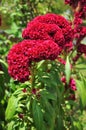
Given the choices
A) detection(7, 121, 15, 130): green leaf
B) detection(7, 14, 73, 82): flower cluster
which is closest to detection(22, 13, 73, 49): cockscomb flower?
detection(7, 14, 73, 82): flower cluster

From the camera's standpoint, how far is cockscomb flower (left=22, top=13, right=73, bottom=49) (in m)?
2.65

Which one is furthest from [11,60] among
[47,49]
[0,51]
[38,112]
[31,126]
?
[0,51]

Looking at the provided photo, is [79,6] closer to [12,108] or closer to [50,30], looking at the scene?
[50,30]

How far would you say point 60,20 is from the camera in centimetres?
284

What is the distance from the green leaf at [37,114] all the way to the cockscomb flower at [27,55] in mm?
318

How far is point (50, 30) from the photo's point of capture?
2672 mm

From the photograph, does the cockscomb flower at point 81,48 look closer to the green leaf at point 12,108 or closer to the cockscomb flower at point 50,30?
the cockscomb flower at point 50,30

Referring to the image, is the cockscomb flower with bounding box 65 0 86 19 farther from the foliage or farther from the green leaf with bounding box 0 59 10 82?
the green leaf with bounding box 0 59 10 82

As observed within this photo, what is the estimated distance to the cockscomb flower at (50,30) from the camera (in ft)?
8.70

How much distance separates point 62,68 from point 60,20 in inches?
14.4

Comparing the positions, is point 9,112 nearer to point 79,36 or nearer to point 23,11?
point 79,36

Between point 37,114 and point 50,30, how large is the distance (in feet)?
1.96

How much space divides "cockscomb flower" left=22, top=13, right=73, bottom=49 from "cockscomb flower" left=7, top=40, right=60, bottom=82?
0.12 meters

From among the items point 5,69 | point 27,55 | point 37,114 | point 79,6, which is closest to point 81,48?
point 79,6
